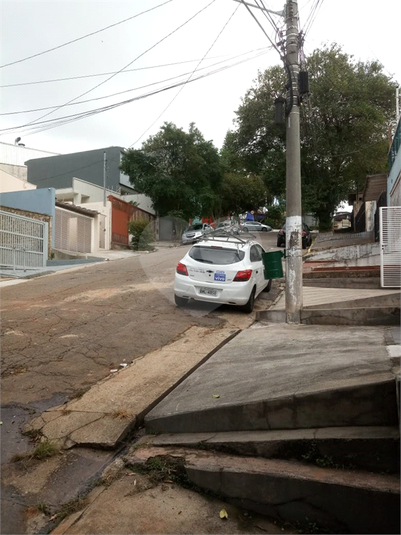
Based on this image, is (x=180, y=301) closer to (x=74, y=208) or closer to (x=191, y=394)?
(x=191, y=394)

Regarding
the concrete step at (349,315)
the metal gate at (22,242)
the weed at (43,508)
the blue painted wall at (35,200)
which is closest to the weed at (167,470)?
the weed at (43,508)

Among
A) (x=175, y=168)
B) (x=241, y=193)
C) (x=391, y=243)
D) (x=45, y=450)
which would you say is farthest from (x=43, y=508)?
(x=241, y=193)

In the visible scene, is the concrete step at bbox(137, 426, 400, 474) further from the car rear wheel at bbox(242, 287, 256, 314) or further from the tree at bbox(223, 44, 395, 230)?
the tree at bbox(223, 44, 395, 230)

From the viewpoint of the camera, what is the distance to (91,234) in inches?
1013

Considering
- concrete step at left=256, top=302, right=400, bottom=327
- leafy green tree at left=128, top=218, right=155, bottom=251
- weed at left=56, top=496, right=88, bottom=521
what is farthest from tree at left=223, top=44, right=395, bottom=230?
weed at left=56, top=496, right=88, bottom=521

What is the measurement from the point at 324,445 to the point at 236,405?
81cm

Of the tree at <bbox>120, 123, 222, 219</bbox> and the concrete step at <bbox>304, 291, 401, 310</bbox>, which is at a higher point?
the tree at <bbox>120, 123, 222, 219</bbox>

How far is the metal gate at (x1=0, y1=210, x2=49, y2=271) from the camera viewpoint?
1662 centimetres

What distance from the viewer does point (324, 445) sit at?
2973 mm

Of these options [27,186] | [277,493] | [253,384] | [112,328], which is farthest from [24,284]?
[27,186]

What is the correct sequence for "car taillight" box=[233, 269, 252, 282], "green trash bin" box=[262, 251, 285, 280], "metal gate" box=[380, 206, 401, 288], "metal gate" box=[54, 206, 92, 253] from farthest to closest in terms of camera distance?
1. "metal gate" box=[54, 206, 92, 253]
2. "metal gate" box=[380, 206, 401, 288]
3. "green trash bin" box=[262, 251, 285, 280]
4. "car taillight" box=[233, 269, 252, 282]

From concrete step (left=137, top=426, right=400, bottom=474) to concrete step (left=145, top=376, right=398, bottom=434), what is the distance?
0.22 feet

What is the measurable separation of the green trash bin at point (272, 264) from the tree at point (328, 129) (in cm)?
1896

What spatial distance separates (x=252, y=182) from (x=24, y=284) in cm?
3658
